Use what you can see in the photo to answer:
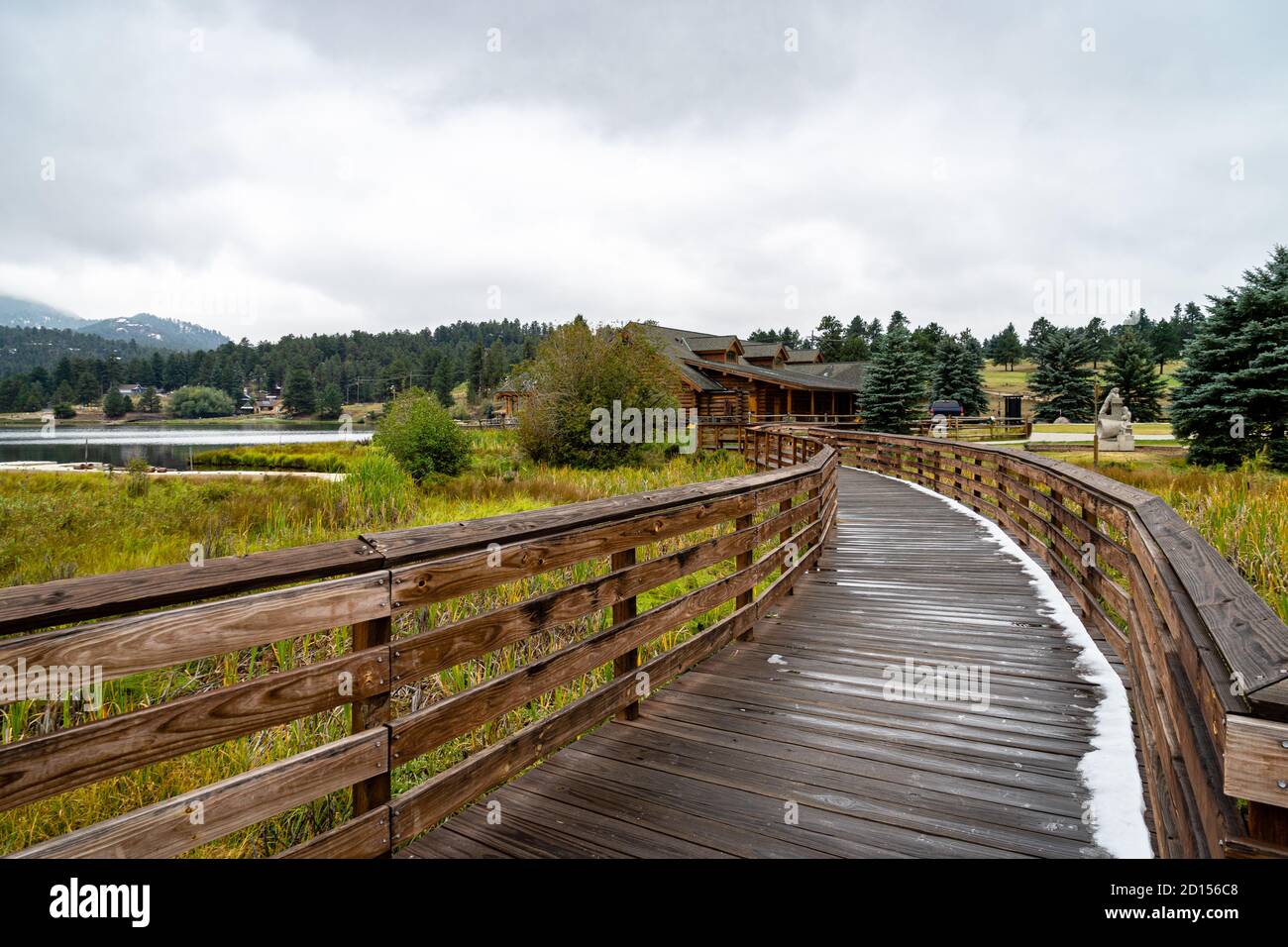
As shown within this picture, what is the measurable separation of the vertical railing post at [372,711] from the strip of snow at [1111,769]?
2.63 m

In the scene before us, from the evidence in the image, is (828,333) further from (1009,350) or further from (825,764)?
(825,764)

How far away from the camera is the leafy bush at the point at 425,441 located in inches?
744

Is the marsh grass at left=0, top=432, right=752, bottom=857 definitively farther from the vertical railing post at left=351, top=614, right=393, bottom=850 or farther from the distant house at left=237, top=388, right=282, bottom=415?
the distant house at left=237, top=388, right=282, bottom=415

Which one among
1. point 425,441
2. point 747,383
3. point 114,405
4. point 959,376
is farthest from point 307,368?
point 425,441

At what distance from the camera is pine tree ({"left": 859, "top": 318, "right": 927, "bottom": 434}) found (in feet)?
A: 133

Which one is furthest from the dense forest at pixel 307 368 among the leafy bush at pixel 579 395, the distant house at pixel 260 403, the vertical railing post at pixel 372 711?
the vertical railing post at pixel 372 711

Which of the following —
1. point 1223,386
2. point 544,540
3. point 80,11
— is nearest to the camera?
point 544,540

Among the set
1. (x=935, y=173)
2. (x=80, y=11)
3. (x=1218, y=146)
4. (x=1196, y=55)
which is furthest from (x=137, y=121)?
(x=1218, y=146)

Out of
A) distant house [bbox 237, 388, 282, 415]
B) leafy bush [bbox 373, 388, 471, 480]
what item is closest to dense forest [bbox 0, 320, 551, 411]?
distant house [bbox 237, 388, 282, 415]

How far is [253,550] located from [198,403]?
112499 mm

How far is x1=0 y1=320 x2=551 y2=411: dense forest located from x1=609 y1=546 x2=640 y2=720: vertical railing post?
8386 cm

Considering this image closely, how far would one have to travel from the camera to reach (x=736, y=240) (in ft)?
196
